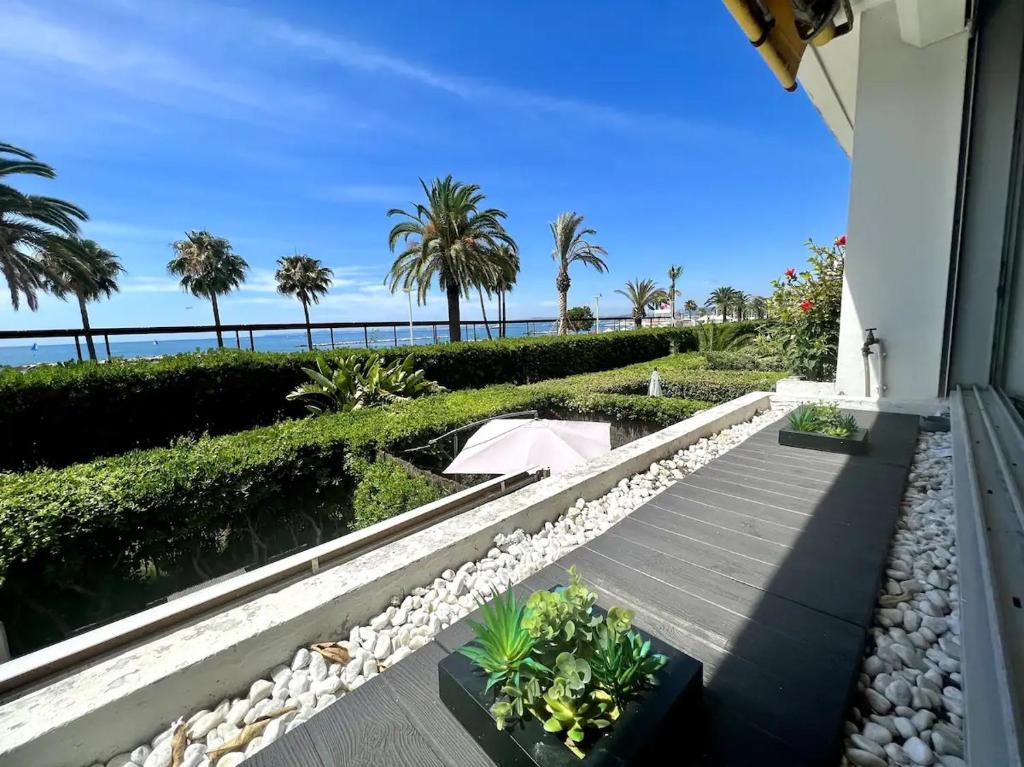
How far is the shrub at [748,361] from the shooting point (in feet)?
29.0

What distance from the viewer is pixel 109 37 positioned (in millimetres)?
4195

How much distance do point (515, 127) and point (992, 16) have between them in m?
12.6

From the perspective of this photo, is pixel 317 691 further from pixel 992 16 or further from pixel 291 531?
pixel 992 16

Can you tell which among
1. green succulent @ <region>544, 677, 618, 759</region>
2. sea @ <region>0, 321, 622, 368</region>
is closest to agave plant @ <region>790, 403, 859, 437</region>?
green succulent @ <region>544, 677, 618, 759</region>

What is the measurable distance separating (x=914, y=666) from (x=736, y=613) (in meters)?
0.47

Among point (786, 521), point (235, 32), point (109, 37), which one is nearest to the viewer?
point (786, 521)

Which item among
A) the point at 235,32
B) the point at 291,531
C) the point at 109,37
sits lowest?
the point at 291,531

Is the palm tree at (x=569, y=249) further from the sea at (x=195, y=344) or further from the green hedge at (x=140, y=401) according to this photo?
the green hedge at (x=140, y=401)

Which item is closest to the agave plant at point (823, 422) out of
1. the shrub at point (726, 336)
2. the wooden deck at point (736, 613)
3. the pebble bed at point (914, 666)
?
the wooden deck at point (736, 613)

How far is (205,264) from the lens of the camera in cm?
2775

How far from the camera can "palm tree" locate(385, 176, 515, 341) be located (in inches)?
542

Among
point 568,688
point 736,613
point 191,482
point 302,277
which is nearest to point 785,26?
point 736,613

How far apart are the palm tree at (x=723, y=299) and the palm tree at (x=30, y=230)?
138 feet

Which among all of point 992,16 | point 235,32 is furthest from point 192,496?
point 992,16
